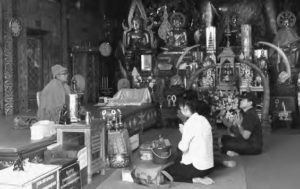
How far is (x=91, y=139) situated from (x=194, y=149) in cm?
91

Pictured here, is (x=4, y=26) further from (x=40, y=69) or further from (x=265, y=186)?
(x=265, y=186)

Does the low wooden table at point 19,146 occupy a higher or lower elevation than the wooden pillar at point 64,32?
lower

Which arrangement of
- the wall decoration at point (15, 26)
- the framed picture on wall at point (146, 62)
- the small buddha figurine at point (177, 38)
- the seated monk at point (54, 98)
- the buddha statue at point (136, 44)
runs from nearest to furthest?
1. the seated monk at point (54, 98)
2. the wall decoration at point (15, 26)
3. the framed picture on wall at point (146, 62)
4. the buddha statue at point (136, 44)
5. the small buddha figurine at point (177, 38)

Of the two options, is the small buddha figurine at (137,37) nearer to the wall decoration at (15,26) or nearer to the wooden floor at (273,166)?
the wall decoration at (15,26)

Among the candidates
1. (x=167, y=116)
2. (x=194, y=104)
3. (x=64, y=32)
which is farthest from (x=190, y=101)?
(x=64, y=32)

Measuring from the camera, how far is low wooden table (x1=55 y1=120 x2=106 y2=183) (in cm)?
337

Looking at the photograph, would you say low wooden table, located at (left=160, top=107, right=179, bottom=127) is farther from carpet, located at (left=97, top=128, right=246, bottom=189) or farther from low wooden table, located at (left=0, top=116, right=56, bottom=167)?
low wooden table, located at (left=0, top=116, right=56, bottom=167)

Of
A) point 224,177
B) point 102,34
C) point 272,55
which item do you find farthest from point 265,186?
point 102,34

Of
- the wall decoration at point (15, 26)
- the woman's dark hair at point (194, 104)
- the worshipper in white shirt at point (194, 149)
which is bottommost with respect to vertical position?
the worshipper in white shirt at point (194, 149)

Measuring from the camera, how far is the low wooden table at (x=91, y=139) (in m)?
3.37

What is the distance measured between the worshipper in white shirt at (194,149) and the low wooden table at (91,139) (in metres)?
0.66

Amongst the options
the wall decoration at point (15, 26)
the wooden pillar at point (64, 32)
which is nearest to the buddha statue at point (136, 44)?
the wooden pillar at point (64, 32)

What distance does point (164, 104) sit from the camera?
22.5 feet

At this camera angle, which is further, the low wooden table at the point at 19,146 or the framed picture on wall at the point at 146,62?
the framed picture on wall at the point at 146,62
